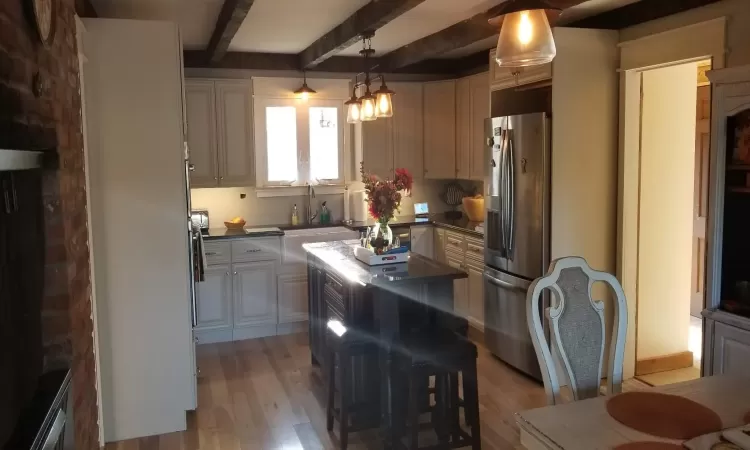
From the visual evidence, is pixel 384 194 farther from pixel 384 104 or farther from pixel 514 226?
pixel 514 226

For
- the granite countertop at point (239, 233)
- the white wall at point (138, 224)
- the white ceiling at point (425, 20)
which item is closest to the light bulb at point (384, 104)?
the white ceiling at point (425, 20)

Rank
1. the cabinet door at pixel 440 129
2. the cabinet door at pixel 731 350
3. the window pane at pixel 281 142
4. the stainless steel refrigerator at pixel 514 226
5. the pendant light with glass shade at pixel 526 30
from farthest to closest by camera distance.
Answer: the cabinet door at pixel 440 129, the window pane at pixel 281 142, the stainless steel refrigerator at pixel 514 226, the cabinet door at pixel 731 350, the pendant light with glass shade at pixel 526 30

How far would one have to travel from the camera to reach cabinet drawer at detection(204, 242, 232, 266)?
17.5ft

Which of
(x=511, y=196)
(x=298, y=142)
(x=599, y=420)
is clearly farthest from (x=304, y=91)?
(x=599, y=420)

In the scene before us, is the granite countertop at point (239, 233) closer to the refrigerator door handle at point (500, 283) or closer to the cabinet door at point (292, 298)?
→ the cabinet door at point (292, 298)

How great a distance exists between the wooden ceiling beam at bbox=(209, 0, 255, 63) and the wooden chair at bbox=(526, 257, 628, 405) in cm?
216

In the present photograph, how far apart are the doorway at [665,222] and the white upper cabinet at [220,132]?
10.8 ft

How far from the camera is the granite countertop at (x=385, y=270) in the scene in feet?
11.4

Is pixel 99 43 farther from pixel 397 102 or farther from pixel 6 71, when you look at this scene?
pixel 397 102

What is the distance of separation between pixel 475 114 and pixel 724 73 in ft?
9.29

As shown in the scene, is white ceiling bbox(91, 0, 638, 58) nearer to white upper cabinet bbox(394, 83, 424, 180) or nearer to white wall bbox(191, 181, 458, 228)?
white upper cabinet bbox(394, 83, 424, 180)

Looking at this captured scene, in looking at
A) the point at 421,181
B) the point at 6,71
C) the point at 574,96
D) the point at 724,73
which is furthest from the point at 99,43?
the point at 421,181

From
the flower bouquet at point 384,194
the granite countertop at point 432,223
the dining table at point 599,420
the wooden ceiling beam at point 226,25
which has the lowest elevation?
the dining table at point 599,420

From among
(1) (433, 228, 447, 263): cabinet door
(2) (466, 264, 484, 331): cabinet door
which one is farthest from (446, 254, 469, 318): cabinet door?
(1) (433, 228, 447, 263): cabinet door
